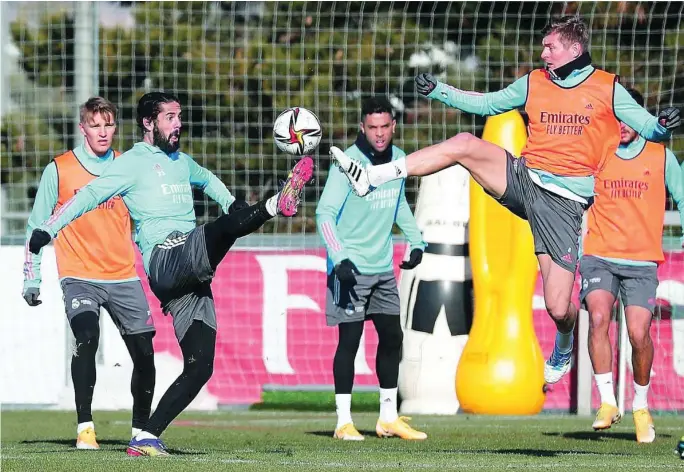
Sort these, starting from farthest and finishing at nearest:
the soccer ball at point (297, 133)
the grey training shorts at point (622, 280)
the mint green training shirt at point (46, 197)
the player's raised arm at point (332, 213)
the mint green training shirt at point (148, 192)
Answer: the grey training shorts at point (622, 280) → the player's raised arm at point (332, 213) → the mint green training shirt at point (46, 197) → the soccer ball at point (297, 133) → the mint green training shirt at point (148, 192)

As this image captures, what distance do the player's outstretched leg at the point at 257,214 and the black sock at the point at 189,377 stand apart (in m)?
0.53

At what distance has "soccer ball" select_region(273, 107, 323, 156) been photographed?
8664mm

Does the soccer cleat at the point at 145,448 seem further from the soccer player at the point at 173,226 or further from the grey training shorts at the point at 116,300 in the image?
the grey training shorts at the point at 116,300

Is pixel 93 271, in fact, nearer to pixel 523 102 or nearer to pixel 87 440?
pixel 87 440

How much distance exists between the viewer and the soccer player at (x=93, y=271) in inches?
356

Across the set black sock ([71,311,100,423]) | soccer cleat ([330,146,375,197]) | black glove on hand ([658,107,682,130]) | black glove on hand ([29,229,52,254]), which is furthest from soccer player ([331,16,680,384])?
black sock ([71,311,100,423])

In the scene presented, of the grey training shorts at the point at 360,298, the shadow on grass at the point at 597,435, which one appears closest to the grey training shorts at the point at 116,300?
the grey training shorts at the point at 360,298

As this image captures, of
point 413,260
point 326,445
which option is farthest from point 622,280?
point 326,445

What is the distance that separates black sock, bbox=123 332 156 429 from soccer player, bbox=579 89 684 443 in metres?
3.32

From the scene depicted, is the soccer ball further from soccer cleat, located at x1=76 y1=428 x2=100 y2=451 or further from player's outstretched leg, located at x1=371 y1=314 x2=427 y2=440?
soccer cleat, located at x1=76 y1=428 x2=100 y2=451

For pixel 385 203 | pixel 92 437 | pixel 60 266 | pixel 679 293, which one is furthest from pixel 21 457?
pixel 679 293

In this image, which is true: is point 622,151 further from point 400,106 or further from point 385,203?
point 400,106

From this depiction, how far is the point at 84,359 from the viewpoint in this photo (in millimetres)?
9039

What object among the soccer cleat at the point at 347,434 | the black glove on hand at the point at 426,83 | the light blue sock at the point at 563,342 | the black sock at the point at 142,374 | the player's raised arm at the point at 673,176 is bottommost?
the soccer cleat at the point at 347,434
